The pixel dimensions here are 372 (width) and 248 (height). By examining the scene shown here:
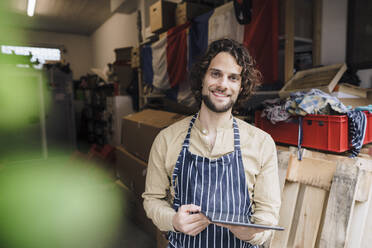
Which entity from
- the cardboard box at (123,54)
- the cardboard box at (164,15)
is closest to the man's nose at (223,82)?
the cardboard box at (164,15)

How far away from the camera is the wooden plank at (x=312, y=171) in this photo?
4.58 ft

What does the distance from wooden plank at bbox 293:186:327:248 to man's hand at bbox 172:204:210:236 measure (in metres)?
0.70

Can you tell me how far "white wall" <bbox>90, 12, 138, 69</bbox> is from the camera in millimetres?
5930

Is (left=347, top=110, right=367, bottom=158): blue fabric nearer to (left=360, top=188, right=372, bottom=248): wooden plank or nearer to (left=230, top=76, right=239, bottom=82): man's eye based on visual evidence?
(left=360, top=188, right=372, bottom=248): wooden plank

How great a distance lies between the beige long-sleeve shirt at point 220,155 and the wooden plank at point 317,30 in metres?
1.57

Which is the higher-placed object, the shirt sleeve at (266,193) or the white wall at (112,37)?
the white wall at (112,37)

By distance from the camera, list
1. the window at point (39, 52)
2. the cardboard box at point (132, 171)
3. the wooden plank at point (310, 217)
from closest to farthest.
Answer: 1. the wooden plank at point (310, 217)
2. the cardboard box at point (132, 171)
3. the window at point (39, 52)

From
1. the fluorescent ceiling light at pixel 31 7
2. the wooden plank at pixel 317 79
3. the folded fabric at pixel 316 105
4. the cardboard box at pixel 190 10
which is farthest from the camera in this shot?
the fluorescent ceiling light at pixel 31 7

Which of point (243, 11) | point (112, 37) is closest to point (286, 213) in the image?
point (243, 11)

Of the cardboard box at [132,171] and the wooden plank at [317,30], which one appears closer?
the wooden plank at [317,30]

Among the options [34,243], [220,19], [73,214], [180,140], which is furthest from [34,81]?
[180,140]

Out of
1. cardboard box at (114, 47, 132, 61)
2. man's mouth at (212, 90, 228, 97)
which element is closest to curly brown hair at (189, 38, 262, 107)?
man's mouth at (212, 90, 228, 97)

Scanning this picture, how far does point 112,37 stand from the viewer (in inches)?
273

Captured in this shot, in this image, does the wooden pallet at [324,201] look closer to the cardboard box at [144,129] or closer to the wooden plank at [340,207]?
the wooden plank at [340,207]
